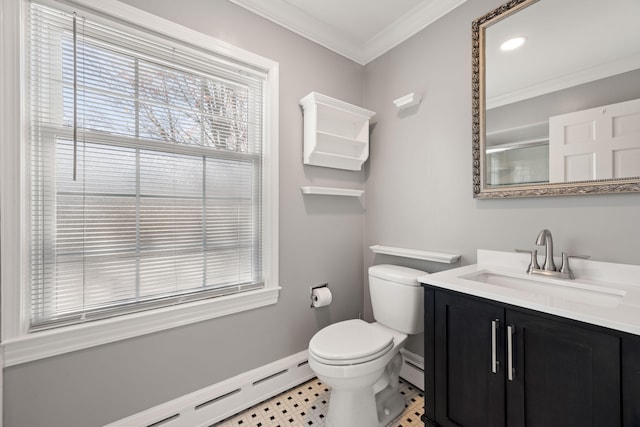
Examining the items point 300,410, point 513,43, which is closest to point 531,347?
point 300,410

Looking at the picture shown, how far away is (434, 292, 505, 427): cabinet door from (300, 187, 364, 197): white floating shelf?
0.99 m

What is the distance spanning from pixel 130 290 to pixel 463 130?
2020 millimetres

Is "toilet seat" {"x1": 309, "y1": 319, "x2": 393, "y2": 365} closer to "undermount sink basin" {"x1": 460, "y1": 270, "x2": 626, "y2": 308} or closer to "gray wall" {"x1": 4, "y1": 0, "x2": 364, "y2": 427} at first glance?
"gray wall" {"x1": 4, "y1": 0, "x2": 364, "y2": 427}

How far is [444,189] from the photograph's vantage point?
1713 mm

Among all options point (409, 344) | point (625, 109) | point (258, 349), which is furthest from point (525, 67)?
point (258, 349)

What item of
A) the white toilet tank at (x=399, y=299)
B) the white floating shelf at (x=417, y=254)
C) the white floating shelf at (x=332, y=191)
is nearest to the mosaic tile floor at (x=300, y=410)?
the white toilet tank at (x=399, y=299)

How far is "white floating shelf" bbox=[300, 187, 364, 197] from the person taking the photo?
1.84 meters

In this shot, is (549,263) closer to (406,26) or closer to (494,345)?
(494,345)

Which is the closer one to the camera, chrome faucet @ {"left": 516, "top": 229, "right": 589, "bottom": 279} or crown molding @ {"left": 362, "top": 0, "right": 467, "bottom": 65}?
chrome faucet @ {"left": 516, "top": 229, "right": 589, "bottom": 279}

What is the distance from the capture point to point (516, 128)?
4.60 ft

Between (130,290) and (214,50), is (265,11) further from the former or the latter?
(130,290)

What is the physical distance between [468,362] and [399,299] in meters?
0.52

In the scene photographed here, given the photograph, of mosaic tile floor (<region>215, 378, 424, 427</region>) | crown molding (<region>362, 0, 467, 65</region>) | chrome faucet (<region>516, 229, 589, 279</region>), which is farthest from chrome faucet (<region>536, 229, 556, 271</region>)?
crown molding (<region>362, 0, 467, 65</region>)

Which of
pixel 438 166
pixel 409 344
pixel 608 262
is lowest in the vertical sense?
pixel 409 344
